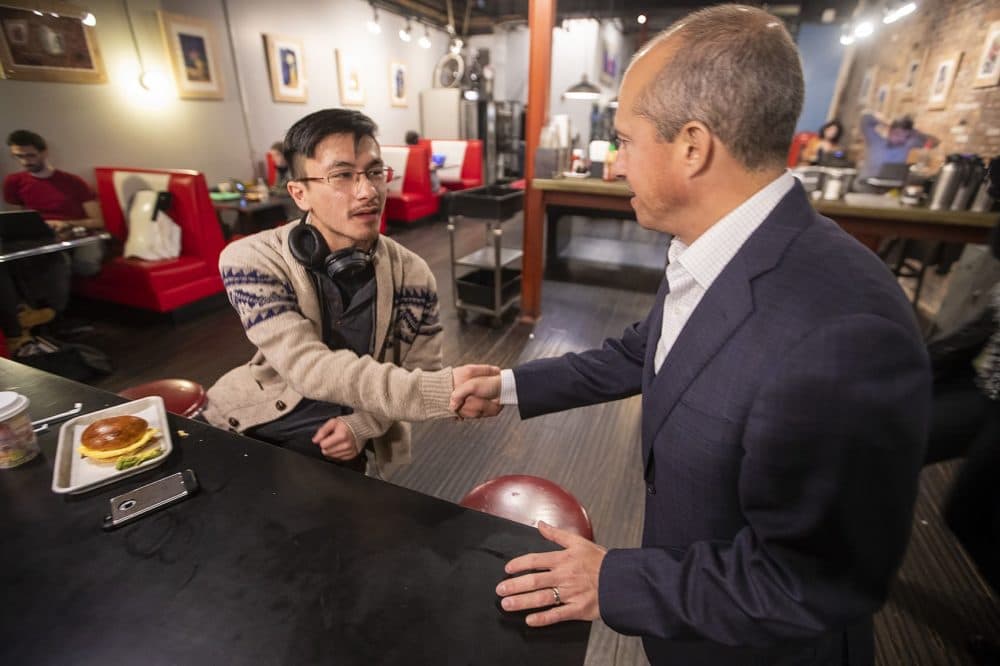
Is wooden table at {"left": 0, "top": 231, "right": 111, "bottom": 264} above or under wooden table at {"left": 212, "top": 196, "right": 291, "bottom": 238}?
above

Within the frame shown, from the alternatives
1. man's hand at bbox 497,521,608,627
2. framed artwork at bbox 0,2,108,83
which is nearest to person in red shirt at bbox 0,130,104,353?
framed artwork at bbox 0,2,108,83

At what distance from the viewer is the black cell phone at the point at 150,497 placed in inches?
34.1

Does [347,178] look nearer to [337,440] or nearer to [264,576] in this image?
[337,440]

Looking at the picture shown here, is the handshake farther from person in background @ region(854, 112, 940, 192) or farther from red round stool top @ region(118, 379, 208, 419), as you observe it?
person in background @ region(854, 112, 940, 192)

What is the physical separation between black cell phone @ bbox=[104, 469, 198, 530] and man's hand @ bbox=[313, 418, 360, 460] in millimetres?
371

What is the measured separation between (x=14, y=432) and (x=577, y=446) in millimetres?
2231

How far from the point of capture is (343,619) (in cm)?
70

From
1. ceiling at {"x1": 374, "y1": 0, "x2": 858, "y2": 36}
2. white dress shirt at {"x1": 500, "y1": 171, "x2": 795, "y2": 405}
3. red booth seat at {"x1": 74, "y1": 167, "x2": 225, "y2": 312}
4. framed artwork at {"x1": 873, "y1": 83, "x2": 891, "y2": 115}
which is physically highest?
ceiling at {"x1": 374, "y1": 0, "x2": 858, "y2": 36}

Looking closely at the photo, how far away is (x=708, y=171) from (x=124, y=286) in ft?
15.9

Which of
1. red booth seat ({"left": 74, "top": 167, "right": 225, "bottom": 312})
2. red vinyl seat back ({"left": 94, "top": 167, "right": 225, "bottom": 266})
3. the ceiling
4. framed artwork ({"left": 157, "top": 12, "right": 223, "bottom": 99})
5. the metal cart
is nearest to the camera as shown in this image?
the metal cart

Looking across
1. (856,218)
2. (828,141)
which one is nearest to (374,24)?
(828,141)

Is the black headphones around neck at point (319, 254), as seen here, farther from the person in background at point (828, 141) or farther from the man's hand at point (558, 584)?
the person in background at point (828, 141)

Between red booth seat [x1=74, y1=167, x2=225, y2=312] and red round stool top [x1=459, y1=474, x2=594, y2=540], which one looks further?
red booth seat [x1=74, y1=167, x2=225, y2=312]

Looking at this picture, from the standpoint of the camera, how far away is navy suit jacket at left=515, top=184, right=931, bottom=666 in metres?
0.56
